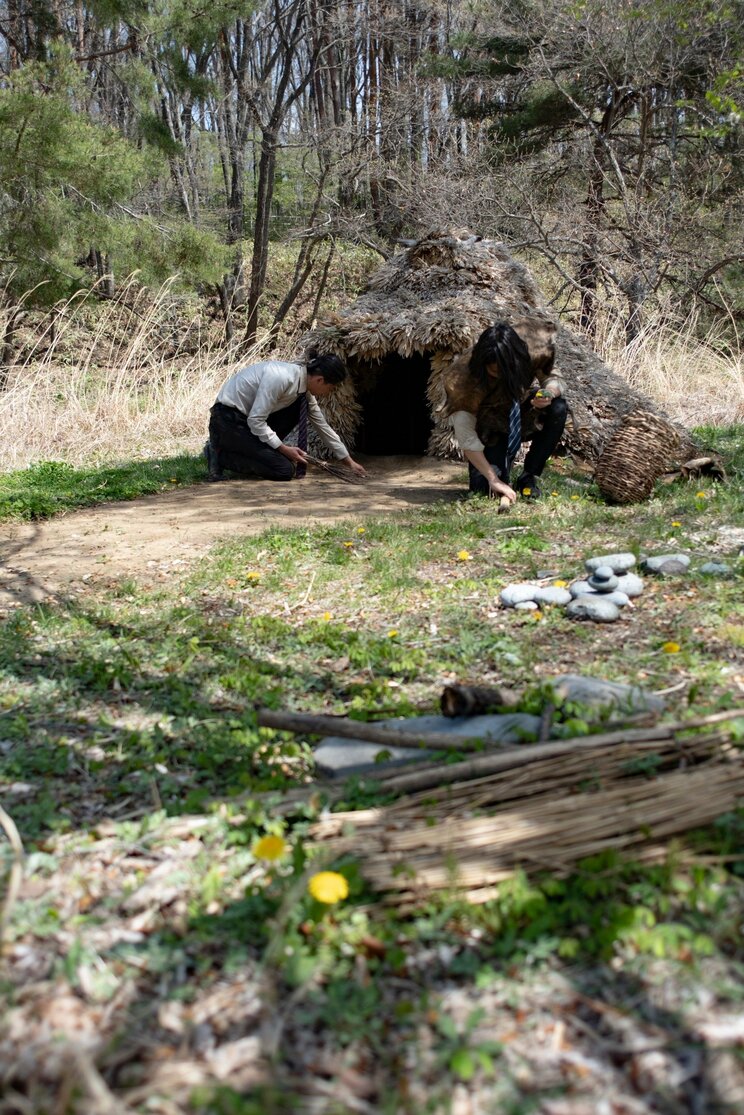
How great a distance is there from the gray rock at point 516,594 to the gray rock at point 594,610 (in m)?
0.20

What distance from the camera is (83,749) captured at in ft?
9.40

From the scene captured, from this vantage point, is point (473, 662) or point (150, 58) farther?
point (150, 58)

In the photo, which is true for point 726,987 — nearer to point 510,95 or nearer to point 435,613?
point 435,613

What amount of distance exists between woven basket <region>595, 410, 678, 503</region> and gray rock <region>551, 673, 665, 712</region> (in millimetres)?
3235

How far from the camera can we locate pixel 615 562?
4203 mm

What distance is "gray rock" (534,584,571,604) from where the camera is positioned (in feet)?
12.8

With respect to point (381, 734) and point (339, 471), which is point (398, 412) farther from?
point (381, 734)

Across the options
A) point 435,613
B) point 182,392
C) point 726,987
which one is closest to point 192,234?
point 182,392

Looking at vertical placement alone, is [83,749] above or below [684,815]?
below

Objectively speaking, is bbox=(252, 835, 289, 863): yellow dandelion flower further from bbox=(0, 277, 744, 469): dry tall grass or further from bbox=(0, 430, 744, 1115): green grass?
bbox=(0, 277, 744, 469): dry tall grass

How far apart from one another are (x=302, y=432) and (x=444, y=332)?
1445mm

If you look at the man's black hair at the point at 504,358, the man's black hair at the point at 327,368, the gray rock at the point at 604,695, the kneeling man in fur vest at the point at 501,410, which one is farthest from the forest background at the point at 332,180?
the gray rock at the point at 604,695

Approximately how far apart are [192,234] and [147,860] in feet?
35.8

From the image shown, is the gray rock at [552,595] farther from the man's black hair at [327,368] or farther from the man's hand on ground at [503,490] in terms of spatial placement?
the man's black hair at [327,368]
